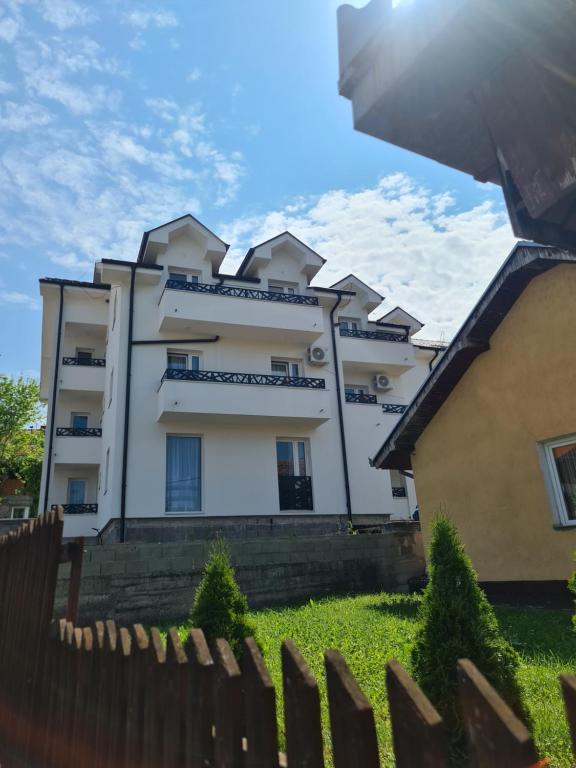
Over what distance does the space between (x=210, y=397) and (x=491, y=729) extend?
1624cm

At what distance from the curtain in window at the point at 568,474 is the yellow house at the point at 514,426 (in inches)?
0.6

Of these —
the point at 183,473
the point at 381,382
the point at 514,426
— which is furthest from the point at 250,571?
the point at 381,382

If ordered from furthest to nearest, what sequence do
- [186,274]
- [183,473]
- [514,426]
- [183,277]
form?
[186,274]
[183,277]
[183,473]
[514,426]

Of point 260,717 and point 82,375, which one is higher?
point 82,375

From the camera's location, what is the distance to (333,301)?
2130 centimetres

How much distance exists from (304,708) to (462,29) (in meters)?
2.08

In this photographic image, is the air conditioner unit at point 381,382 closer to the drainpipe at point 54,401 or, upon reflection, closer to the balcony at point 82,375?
the balcony at point 82,375

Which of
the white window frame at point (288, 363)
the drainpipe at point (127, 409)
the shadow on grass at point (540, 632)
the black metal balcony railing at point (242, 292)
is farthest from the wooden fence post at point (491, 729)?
the white window frame at point (288, 363)

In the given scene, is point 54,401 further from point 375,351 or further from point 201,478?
point 375,351

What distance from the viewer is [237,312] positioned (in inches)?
723

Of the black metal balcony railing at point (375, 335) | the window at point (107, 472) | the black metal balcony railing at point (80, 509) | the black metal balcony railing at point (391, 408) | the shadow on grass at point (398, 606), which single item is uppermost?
the black metal balcony railing at point (375, 335)

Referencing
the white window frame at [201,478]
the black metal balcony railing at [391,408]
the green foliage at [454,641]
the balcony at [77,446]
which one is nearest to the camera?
the green foliage at [454,641]

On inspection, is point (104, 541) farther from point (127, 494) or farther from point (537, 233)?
point (537, 233)

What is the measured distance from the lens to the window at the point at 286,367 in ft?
65.6
